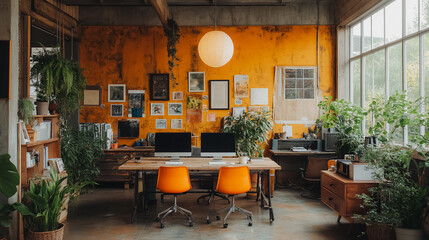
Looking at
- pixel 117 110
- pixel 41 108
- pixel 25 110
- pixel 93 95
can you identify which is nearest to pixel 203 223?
pixel 25 110

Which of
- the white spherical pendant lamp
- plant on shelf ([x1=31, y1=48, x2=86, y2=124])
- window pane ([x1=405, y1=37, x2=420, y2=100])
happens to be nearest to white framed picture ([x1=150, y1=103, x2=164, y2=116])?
plant on shelf ([x1=31, y1=48, x2=86, y2=124])

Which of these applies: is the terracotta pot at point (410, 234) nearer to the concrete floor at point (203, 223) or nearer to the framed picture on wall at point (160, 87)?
the concrete floor at point (203, 223)

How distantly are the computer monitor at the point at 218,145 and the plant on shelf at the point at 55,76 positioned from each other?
2.40 meters

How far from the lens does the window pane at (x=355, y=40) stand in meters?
7.08

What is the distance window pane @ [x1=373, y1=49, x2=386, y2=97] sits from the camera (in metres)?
5.88

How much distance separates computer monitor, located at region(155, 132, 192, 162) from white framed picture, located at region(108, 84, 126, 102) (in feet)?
8.63

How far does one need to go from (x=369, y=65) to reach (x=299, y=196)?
9.82 feet

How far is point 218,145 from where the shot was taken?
5672 mm

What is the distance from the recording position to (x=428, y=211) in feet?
12.2

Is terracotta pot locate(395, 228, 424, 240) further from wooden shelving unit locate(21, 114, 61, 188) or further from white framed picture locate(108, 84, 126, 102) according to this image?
white framed picture locate(108, 84, 126, 102)

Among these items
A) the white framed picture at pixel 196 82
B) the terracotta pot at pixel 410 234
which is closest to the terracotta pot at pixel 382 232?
the terracotta pot at pixel 410 234

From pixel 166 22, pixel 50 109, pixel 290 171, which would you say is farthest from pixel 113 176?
pixel 290 171

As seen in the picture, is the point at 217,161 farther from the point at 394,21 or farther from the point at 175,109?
the point at 394,21

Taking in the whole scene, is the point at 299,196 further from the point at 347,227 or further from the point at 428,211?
Result: the point at 428,211
